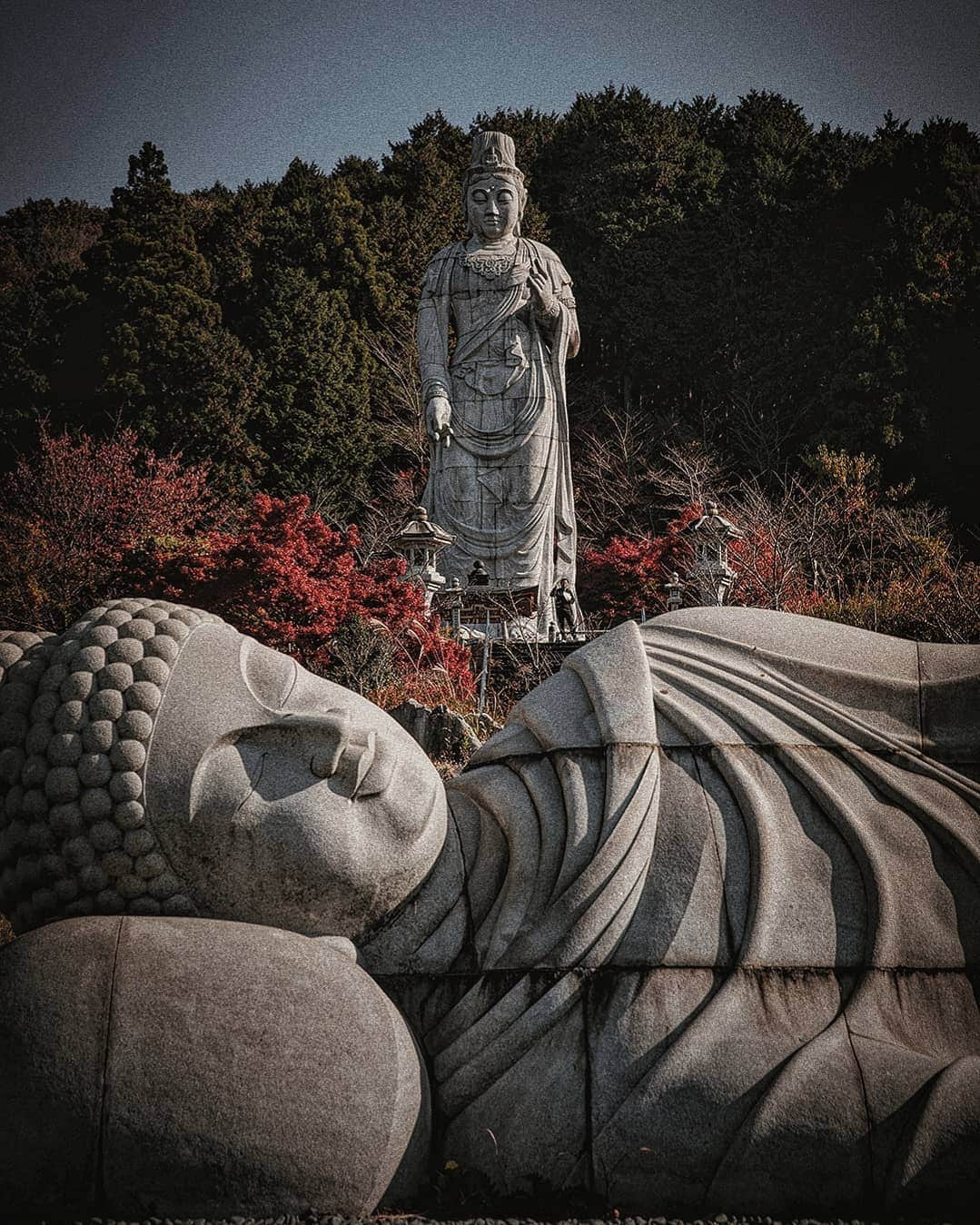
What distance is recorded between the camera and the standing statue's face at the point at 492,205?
1337 cm

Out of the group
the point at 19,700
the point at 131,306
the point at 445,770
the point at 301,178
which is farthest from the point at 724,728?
the point at 301,178

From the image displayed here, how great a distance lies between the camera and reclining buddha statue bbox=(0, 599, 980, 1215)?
2562mm

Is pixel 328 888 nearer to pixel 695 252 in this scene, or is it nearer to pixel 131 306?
pixel 131 306

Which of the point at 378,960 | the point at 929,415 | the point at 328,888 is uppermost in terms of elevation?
the point at 929,415

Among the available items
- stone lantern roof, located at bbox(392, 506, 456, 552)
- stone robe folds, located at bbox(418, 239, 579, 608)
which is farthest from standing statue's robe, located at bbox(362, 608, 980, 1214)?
stone robe folds, located at bbox(418, 239, 579, 608)

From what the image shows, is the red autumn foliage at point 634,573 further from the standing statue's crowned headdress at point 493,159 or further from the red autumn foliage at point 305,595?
the red autumn foliage at point 305,595

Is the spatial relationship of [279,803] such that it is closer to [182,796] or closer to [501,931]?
[182,796]

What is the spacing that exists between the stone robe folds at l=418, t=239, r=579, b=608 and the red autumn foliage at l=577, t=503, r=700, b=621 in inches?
178

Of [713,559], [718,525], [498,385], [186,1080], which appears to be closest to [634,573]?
[713,559]

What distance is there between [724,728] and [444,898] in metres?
0.88

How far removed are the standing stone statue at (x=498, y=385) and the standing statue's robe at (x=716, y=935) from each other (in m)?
9.91

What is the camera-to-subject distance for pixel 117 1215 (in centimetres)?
248

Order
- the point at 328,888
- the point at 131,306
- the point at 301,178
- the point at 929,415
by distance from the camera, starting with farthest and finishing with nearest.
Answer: the point at 301,178 → the point at 929,415 → the point at 131,306 → the point at 328,888

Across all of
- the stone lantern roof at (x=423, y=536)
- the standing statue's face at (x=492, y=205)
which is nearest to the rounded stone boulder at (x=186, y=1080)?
the stone lantern roof at (x=423, y=536)
